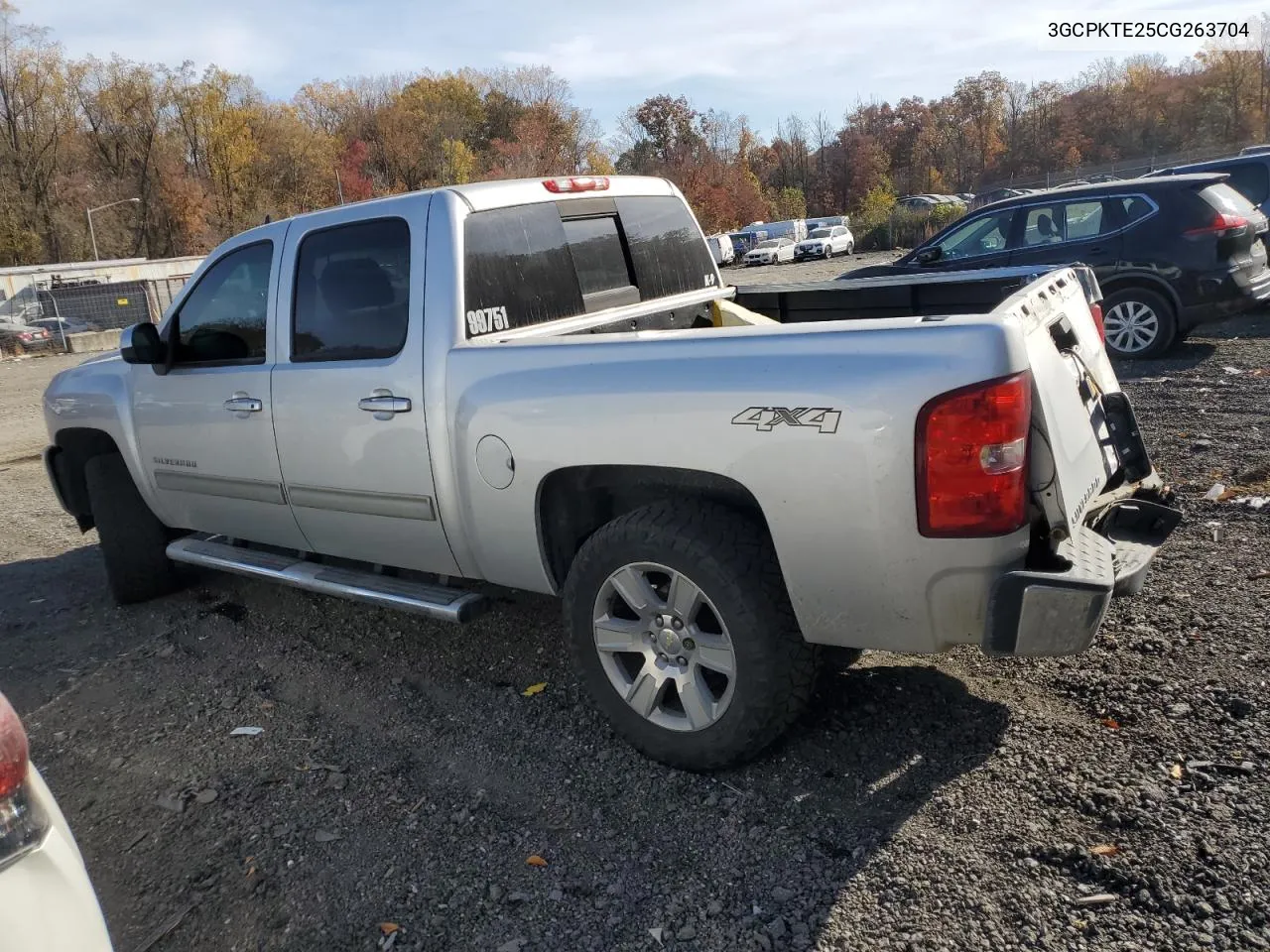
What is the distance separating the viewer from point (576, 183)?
4.41 meters

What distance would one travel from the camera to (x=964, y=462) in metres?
2.63

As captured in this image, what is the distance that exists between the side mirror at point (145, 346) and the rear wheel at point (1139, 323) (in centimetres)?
843

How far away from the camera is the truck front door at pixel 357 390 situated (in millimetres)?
3807

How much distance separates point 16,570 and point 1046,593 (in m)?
6.47

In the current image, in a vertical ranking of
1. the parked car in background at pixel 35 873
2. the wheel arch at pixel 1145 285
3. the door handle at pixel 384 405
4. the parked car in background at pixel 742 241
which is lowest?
the parked car in background at pixel 35 873

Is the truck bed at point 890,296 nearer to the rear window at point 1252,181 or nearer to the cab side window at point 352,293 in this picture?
the cab side window at point 352,293

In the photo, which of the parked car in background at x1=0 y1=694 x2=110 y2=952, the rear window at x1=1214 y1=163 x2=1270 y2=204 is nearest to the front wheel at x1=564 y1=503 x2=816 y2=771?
the parked car in background at x1=0 y1=694 x2=110 y2=952

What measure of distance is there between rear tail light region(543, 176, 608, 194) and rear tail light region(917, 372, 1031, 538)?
90.8 inches

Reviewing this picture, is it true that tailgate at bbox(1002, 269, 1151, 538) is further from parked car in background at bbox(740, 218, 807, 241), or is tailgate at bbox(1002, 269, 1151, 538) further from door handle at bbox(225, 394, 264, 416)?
parked car in background at bbox(740, 218, 807, 241)

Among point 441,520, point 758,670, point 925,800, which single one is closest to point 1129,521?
point 925,800

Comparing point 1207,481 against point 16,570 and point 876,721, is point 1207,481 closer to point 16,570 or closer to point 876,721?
point 876,721

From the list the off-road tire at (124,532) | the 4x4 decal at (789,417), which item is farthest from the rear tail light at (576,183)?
the off-road tire at (124,532)

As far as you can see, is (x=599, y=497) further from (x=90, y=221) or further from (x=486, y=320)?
(x=90, y=221)

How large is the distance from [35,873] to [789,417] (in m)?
2.07
